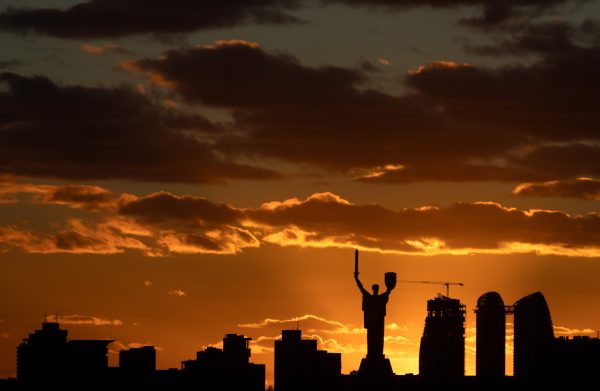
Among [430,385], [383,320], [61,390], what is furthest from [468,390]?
[383,320]

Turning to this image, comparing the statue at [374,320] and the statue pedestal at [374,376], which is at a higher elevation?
the statue at [374,320]

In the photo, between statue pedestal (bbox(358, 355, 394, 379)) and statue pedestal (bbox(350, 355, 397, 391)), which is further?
statue pedestal (bbox(358, 355, 394, 379))

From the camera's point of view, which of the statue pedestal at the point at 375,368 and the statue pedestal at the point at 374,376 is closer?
the statue pedestal at the point at 374,376

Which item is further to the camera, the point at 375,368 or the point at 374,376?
the point at 375,368

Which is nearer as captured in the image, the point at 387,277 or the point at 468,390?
the point at 387,277

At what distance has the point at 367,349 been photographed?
87125 mm

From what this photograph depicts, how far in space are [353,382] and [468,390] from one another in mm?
113965

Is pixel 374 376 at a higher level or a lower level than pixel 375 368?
lower

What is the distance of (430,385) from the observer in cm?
19588

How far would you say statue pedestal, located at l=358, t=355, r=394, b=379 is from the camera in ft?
283

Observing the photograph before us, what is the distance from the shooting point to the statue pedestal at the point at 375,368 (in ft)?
283

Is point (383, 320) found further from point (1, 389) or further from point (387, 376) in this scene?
point (1, 389)

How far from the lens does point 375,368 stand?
86.4m

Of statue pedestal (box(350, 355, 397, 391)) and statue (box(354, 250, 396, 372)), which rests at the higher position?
statue (box(354, 250, 396, 372))
